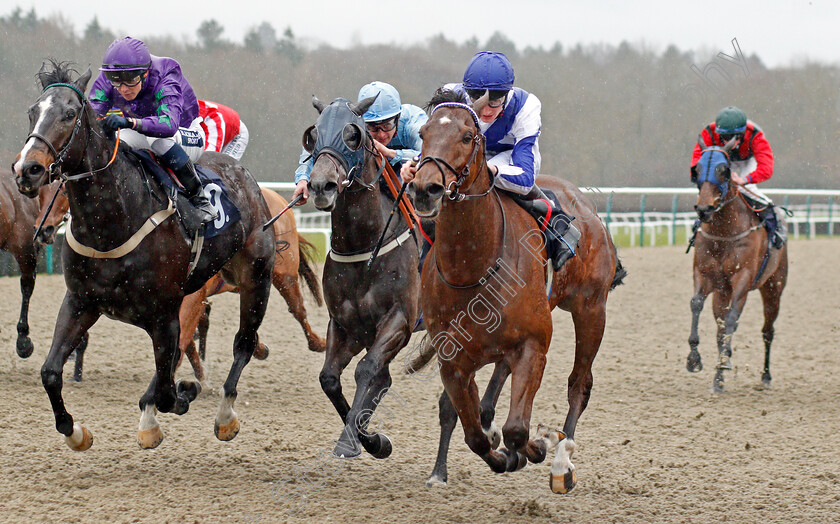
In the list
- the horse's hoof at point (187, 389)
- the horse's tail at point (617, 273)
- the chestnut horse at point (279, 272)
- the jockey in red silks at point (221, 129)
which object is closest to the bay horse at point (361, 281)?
the horse's hoof at point (187, 389)

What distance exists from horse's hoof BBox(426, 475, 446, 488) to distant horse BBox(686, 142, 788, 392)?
364 cm

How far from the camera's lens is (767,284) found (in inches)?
322

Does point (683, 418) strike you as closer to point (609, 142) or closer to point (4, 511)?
point (4, 511)

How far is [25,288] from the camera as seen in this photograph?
23.6 feet

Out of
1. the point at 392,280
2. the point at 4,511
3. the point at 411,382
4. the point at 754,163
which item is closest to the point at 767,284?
the point at 754,163

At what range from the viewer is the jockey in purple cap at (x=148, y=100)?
14.3ft

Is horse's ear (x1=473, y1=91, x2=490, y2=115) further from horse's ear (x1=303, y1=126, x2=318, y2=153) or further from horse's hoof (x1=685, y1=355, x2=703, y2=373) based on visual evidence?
horse's hoof (x1=685, y1=355, x2=703, y2=373)

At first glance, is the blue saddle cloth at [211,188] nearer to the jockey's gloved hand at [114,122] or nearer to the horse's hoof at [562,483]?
the jockey's gloved hand at [114,122]

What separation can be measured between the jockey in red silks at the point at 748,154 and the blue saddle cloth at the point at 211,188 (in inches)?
173

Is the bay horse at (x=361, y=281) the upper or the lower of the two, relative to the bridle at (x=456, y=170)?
lower

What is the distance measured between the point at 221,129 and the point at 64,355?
255 centimetres

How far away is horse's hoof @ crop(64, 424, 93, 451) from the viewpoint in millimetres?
4344

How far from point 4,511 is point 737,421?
451cm

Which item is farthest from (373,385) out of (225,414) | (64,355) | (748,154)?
(748,154)
